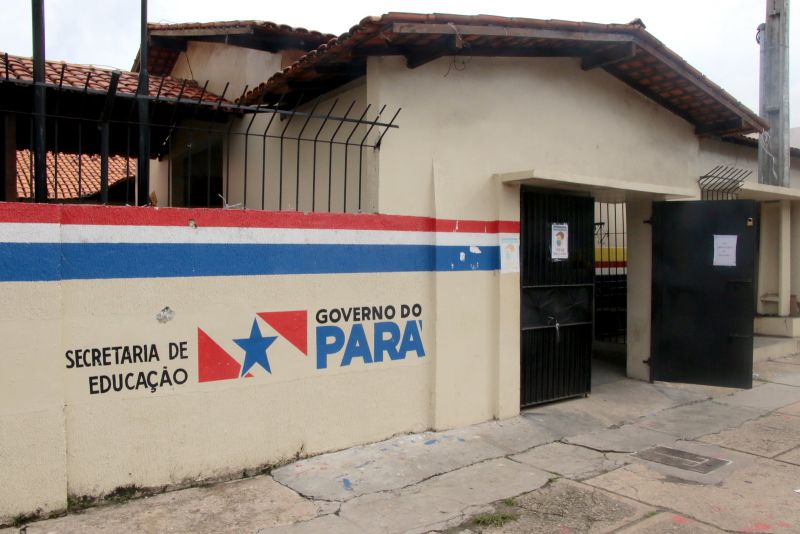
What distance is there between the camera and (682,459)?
5.15m

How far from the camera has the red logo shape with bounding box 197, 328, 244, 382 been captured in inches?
175

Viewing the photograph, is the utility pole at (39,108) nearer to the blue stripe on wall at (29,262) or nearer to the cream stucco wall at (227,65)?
the blue stripe on wall at (29,262)

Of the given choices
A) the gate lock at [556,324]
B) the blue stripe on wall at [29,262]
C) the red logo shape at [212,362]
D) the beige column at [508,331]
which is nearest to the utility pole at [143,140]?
the blue stripe on wall at [29,262]

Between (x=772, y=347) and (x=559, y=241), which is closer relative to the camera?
(x=559, y=241)

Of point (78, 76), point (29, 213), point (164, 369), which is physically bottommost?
point (164, 369)

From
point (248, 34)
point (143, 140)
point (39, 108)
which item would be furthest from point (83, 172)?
point (39, 108)

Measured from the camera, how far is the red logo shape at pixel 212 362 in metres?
4.44

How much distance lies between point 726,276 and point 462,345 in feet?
11.0

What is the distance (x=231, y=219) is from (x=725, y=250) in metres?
5.42

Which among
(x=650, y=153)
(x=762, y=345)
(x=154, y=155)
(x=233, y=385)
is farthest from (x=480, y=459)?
(x=154, y=155)

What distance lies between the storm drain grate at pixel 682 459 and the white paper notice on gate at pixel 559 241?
214 centimetres

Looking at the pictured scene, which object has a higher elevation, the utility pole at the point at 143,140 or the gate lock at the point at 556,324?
the utility pole at the point at 143,140

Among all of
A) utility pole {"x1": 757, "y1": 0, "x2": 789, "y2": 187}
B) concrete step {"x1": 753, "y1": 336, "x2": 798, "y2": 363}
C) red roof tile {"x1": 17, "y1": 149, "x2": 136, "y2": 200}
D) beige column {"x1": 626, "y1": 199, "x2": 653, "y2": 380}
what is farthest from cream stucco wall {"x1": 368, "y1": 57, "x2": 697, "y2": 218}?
red roof tile {"x1": 17, "y1": 149, "x2": 136, "y2": 200}

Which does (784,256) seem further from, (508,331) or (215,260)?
(215,260)
